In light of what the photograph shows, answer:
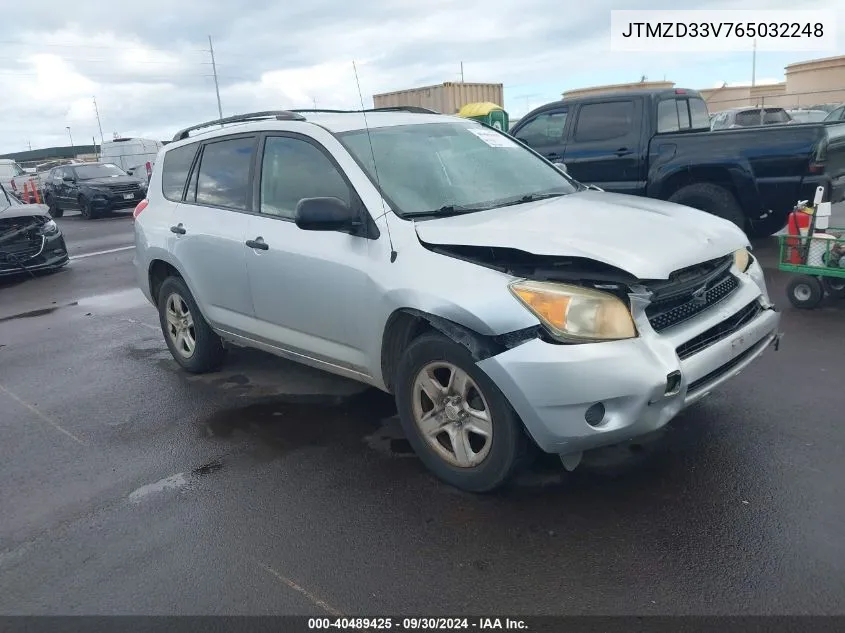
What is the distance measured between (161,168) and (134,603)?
3925 mm

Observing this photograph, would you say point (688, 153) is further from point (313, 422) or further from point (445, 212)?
point (313, 422)

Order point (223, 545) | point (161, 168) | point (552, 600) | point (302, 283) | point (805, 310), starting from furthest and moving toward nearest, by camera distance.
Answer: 1. point (805, 310)
2. point (161, 168)
3. point (302, 283)
4. point (223, 545)
5. point (552, 600)

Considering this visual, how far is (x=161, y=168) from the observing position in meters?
5.84

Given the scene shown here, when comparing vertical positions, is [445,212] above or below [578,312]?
above

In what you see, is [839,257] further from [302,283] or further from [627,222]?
[302,283]

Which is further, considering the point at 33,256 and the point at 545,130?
the point at 33,256

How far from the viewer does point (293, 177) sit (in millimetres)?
4430

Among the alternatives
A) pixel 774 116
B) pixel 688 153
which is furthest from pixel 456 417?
pixel 774 116

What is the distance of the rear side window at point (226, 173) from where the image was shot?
477 cm

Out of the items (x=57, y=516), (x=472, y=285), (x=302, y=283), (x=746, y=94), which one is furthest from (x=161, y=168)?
(x=746, y=94)

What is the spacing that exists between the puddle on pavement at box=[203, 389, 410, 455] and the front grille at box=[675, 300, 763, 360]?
163 cm

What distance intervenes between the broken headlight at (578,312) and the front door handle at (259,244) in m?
1.88

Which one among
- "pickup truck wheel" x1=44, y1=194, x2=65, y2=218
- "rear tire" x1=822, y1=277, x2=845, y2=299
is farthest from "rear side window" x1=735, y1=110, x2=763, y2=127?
"pickup truck wheel" x1=44, y1=194, x2=65, y2=218

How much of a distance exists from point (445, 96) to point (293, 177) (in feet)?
72.7
